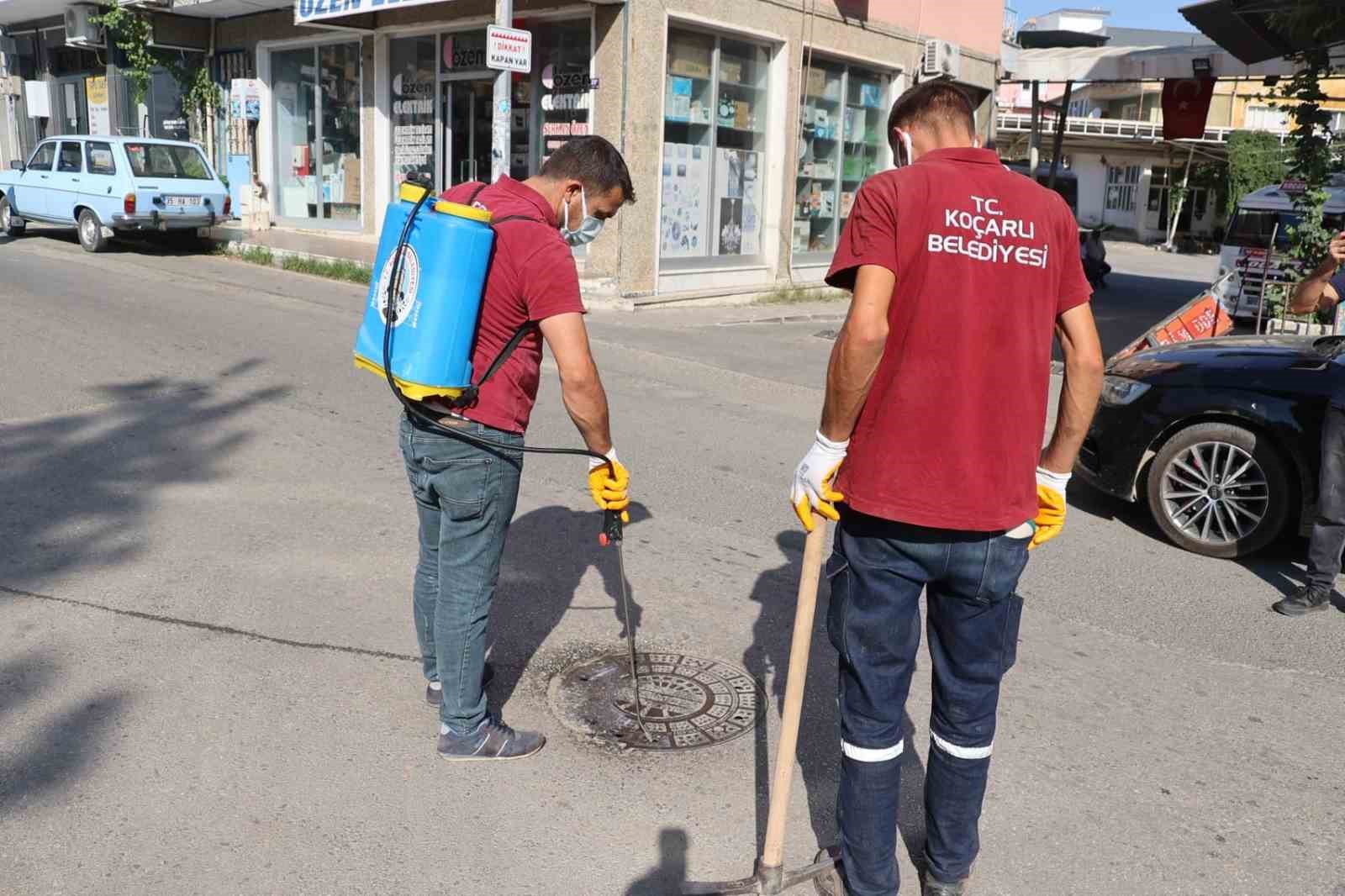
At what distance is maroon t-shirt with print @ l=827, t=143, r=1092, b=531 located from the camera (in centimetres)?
261

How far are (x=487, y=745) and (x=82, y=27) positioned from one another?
76.6ft

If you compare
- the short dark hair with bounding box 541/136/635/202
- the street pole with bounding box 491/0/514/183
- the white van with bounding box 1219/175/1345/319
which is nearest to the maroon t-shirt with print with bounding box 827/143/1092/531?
the short dark hair with bounding box 541/136/635/202

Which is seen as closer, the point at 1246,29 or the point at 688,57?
the point at 1246,29

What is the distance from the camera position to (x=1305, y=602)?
527 cm

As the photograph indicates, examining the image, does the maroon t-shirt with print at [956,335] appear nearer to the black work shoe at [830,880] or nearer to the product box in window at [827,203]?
the black work shoe at [830,880]

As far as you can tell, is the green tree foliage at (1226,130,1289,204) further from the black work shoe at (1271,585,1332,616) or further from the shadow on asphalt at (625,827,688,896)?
the shadow on asphalt at (625,827,688,896)

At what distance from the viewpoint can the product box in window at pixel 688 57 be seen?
15305mm

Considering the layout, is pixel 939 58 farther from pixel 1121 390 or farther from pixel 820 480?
pixel 820 480

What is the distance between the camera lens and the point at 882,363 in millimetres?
2711

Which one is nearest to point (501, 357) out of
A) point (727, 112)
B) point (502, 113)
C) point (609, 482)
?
point (609, 482)

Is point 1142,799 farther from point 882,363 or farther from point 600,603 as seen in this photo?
point 600,603

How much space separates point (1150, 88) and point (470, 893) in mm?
54095

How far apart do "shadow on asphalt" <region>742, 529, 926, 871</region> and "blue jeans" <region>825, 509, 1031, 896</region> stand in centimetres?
35

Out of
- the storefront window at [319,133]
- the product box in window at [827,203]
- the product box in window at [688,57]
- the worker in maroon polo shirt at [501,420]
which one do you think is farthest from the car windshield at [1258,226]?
the worker in maroon polo shirt at [501,420]
